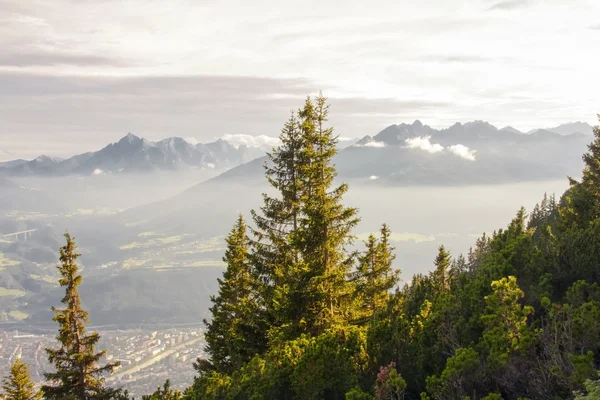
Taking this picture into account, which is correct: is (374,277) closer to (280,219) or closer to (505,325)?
(280,219)

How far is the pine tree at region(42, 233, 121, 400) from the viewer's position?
21141 millimetres

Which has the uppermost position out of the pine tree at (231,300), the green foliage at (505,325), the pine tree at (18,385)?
the green foliage at (505,325)

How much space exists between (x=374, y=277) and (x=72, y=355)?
16.2m

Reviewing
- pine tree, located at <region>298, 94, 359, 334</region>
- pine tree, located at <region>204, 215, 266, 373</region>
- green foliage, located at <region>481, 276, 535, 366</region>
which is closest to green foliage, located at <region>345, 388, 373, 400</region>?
green foliage, located at <region>481, 276, 535, 366</region>

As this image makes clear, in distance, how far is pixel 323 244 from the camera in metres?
18.2

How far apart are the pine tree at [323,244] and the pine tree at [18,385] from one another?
49.8 feet

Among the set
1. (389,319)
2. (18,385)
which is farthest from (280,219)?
(18,385)

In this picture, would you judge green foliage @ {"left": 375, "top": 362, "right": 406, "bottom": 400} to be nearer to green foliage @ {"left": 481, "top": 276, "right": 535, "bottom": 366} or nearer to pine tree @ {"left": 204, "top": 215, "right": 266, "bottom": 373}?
green foliage @ {"left": 481, "top": 276, "right": 535, "bottom": 366}

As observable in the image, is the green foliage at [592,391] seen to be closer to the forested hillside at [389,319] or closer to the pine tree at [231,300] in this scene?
the forested hillside at [389,319]

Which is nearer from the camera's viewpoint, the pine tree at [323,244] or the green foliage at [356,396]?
the green foliage at [356,396]

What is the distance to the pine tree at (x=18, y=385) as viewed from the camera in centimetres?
2058

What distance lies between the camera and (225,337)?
79.7 feet

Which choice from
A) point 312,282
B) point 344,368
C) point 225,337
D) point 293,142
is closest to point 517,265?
point 344,368

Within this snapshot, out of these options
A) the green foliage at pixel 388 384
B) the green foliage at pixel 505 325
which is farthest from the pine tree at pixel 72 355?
the green foliage at pixel 505 325
